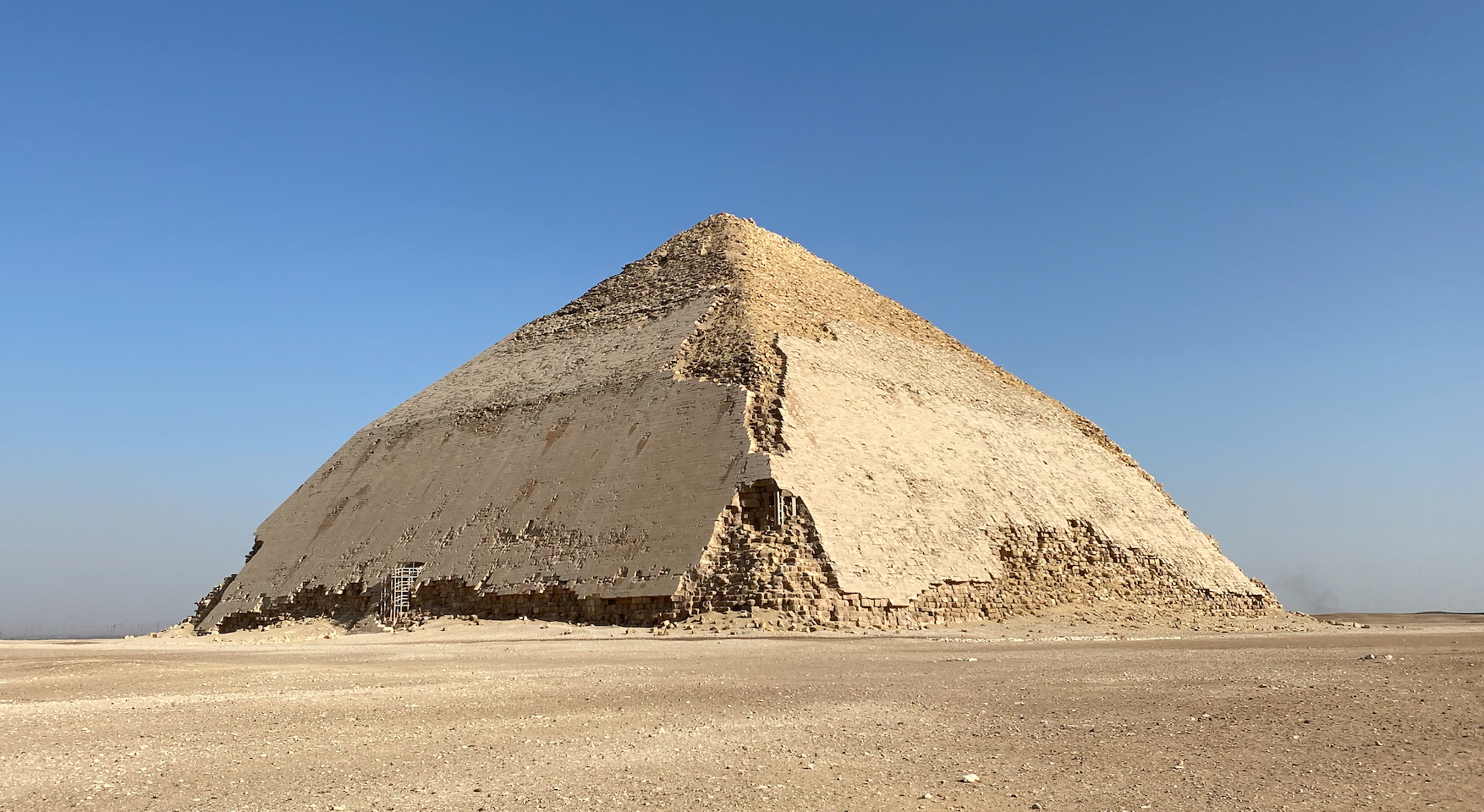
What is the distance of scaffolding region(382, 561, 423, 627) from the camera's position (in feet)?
86.5

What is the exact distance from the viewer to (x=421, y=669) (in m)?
13.6

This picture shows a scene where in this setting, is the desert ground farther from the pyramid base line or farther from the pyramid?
the pyramid

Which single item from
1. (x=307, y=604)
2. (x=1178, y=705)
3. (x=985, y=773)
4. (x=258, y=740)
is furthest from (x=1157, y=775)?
(x=307, y=604)

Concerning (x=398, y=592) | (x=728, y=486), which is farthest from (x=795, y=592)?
(x=398, y=592)

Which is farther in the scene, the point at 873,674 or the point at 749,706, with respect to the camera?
the point at 873,674

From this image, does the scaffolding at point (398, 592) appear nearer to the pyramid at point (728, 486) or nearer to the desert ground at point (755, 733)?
the pyramid at point (728, 486)

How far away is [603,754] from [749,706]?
8.59ft

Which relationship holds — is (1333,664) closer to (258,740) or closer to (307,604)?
(258,740)

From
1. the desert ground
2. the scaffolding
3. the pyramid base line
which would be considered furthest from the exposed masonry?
the scaffolding

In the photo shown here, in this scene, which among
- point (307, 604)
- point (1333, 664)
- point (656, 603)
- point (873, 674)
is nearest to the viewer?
point (873, 674)

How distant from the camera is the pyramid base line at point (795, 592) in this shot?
21078 mm

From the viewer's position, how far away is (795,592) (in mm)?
20828

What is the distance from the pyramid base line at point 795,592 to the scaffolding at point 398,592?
0.11 m

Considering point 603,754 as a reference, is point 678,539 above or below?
above
